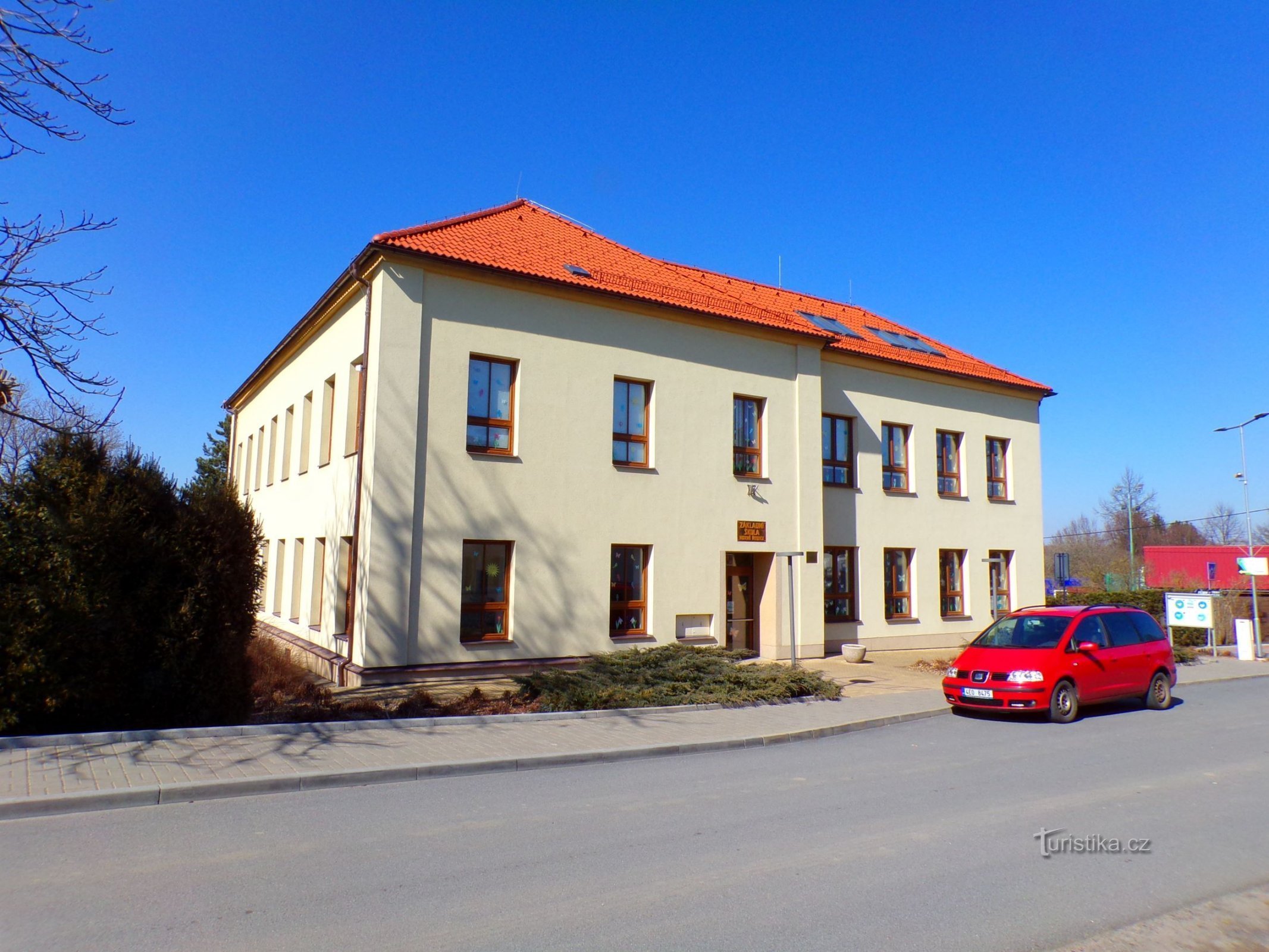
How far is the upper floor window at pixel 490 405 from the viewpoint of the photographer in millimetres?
16094

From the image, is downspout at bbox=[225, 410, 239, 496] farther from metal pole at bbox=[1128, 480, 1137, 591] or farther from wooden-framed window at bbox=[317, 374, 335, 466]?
metal pole at bbox=[1128, 480, 1137, 591]

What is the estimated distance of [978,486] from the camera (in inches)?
1000

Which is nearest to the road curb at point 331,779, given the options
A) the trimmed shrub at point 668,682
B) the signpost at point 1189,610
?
the trimmed shrub at point 668,682

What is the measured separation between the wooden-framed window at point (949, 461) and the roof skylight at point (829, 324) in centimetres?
384

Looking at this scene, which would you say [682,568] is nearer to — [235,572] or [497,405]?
[497,405]

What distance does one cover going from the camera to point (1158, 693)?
13969mm

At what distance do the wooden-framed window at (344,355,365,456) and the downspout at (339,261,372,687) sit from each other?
0.16 ft

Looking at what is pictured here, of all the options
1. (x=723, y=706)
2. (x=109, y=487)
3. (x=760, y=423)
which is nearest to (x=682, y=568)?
(x=760, y=423)

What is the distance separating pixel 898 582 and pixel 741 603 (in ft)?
19.3

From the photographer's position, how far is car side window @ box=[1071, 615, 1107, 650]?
12875 millimetres

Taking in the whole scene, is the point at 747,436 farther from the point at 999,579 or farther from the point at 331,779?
the point at 331,779

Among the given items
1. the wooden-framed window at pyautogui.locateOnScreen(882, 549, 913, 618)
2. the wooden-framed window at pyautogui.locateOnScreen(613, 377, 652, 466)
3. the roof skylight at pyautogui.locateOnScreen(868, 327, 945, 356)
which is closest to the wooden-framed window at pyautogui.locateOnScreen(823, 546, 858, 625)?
the wooden-framed window at pyautogui.locateOnScreen(882, 549, 913, 618)

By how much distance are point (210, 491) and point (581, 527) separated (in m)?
7.79

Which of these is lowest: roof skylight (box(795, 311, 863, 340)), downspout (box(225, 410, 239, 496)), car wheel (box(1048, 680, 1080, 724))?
car wheel (box(1048, 680, 1080, 724))
